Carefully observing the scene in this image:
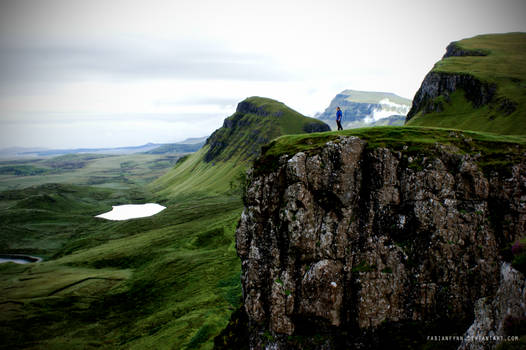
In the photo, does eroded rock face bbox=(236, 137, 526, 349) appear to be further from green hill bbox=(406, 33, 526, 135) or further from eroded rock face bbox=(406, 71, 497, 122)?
eroded rock face bbox=(406, 71, 497, 122)

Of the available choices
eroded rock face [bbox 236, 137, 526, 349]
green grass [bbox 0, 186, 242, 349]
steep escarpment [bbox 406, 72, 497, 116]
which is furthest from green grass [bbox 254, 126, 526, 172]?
steep escarpment [bbox 406, 72, 497, 116]

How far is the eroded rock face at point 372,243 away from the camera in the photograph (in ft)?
86.4

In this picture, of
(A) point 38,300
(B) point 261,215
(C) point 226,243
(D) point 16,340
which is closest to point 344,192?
(B) point 261,215

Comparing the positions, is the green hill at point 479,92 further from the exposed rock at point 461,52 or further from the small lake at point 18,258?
the small lake at point 18,258

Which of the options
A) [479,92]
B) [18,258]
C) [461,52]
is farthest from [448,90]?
[18,258]

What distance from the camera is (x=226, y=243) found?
10944 cm

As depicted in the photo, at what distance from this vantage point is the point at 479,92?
395 feet

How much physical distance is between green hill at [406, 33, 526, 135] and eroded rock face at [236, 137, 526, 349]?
8703 centimetres

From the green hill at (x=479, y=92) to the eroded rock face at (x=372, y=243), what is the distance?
8703cm

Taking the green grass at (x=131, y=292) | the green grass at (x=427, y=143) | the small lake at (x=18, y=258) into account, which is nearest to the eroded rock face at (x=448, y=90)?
the green grass at (x=427, y=143)

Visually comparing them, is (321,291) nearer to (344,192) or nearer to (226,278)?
(344,192)

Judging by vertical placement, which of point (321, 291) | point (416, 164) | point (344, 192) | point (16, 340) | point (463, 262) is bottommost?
point (16, 340)

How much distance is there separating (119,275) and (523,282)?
117710mm

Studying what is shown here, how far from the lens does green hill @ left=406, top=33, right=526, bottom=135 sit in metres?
102
